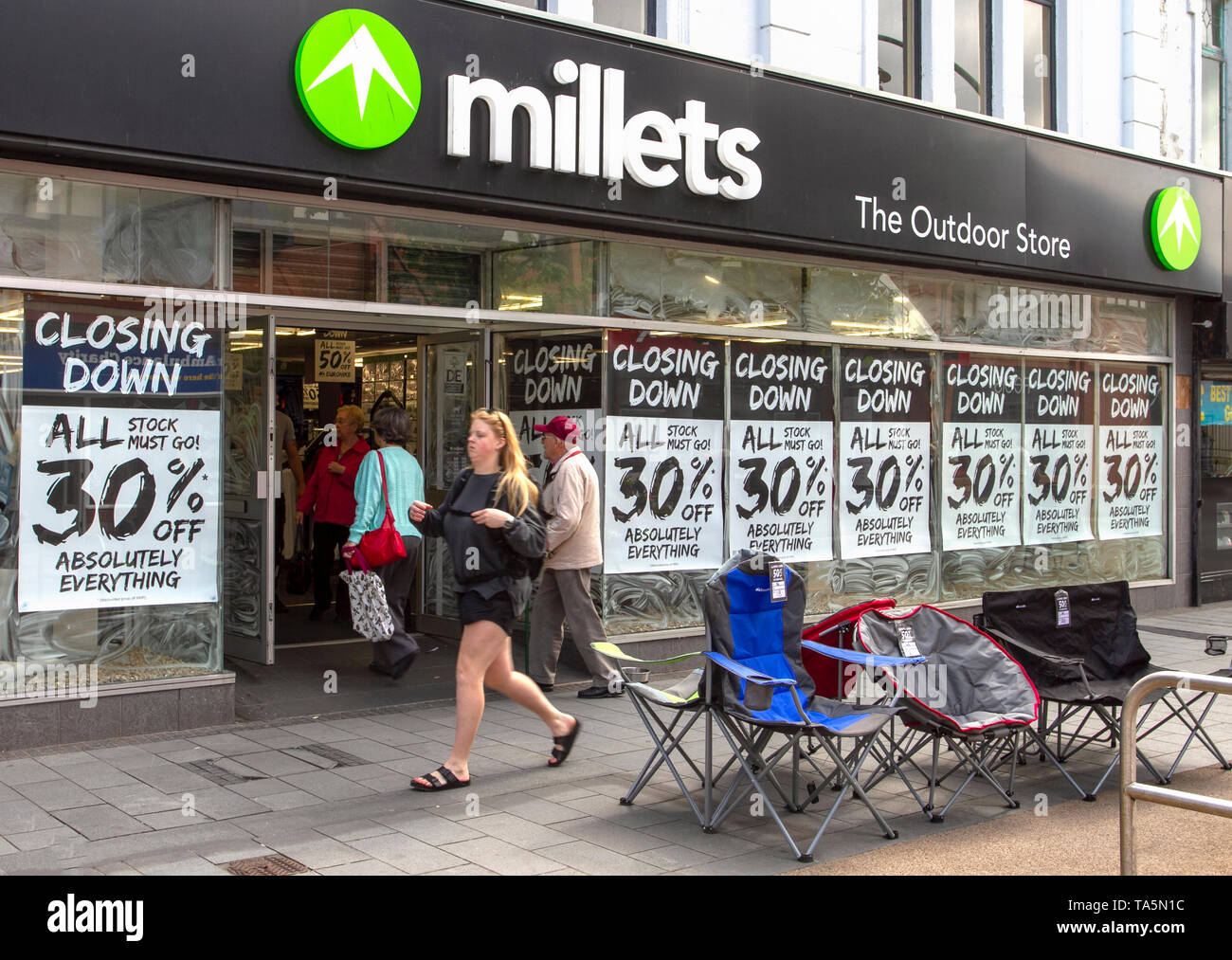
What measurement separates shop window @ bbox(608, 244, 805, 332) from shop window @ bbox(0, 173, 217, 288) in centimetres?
308

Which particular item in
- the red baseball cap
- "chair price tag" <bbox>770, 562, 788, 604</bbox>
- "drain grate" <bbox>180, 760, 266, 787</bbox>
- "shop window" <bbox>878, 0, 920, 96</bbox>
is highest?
"shop window" <bbox>878, 0, 920, 96</bbox>

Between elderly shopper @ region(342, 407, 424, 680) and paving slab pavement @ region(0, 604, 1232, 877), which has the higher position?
elderly shopper @ region(342, 407, 424, 680)

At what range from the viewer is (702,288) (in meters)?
9.83

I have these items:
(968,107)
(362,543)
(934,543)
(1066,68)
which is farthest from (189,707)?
(1066,68)

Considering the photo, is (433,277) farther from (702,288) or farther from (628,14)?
(628,14)

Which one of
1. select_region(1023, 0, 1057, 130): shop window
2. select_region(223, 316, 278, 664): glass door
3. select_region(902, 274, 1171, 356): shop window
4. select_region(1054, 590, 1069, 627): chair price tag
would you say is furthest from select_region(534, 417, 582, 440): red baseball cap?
select_region(1023, 0, 1057, 130): shop window

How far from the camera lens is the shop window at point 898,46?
37.2 ft

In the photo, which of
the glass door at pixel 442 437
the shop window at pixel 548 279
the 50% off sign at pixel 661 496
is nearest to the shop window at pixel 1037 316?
the 50% off sign at pixel 661 496

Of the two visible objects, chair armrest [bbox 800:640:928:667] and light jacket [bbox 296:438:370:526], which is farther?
light jacket [bbox 296:438:370:526]

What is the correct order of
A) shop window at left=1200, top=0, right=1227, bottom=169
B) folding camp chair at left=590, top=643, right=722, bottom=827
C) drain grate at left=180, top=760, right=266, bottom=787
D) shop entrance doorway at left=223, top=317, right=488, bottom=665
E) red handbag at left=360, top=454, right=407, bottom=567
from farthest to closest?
shop window at left=1200, top=0, right=1227, bottom=169
shop entrance doorway at left=223, top=317, right=488, bottom=665
red handbag at left=360, top=454, right=407, bottom=567
drain grate at left=180, top=760, right=266, bottom=787
folding camp chair at left=590, top=643, right=722, bottom=827

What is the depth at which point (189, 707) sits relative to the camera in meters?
7.30

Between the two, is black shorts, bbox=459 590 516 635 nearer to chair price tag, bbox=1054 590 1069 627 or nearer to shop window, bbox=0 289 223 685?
shop window, bbox=0 289 223 685

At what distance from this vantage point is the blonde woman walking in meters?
6.07

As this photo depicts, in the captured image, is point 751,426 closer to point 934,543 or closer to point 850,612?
point 934,543
